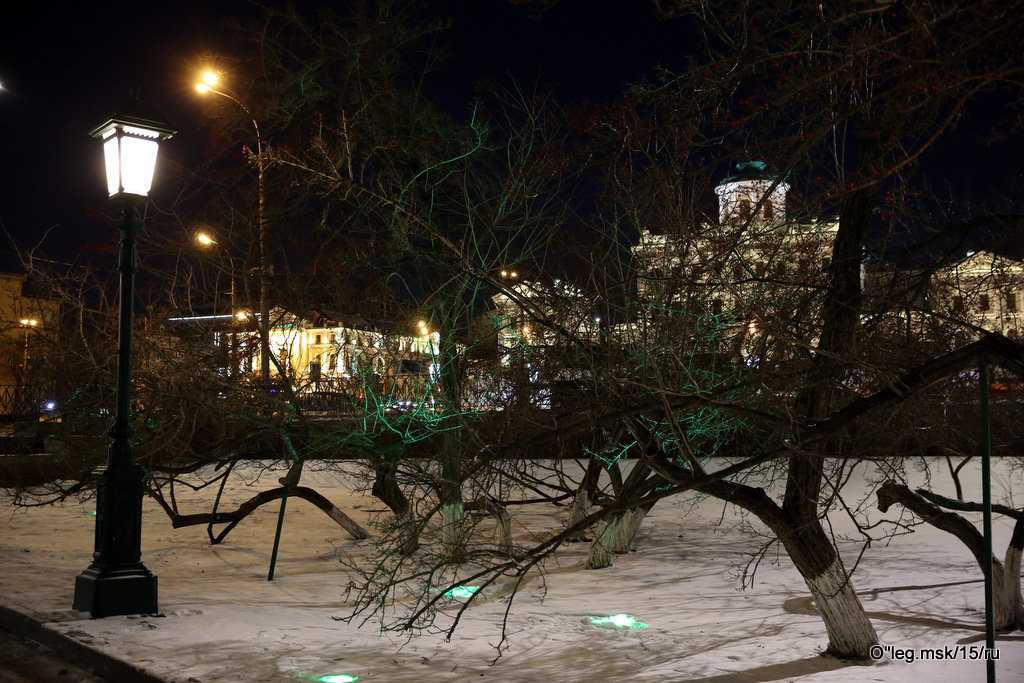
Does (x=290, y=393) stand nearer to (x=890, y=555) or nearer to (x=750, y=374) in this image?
(x=750, y=374)

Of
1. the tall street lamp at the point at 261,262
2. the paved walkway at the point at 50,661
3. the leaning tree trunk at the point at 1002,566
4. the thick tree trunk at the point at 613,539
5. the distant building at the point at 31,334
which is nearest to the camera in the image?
the paved walkway at the point at 50,661

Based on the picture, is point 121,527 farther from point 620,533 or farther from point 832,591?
point 620,533

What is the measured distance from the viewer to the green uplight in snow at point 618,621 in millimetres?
10125

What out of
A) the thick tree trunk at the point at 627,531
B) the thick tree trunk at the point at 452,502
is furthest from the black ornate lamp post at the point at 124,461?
the thick tree trunk at the point at 627,531

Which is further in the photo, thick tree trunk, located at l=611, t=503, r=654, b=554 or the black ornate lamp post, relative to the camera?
thick tree trunk, located at l=611, t=503, r=654, b=554

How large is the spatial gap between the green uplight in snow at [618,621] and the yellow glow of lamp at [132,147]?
22.1 feet

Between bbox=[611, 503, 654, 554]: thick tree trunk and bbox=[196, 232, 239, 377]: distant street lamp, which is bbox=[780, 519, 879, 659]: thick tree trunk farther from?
bbox=[196, 232, 239, 377]: distant street lamp

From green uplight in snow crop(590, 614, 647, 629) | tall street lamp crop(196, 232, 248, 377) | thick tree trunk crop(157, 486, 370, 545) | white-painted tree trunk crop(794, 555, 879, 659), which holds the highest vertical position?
tall street lamp crop(196, 232, 248, 377)

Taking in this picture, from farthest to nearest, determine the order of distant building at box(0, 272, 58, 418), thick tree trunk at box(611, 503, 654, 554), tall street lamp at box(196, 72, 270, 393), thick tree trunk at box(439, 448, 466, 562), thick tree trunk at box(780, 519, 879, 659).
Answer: thick tree trunk at box(611, 503, 654, 554)
distant building at box(0, 272, 58, 418)
tall street lamp at box(196, 72, 270, 393)
thick tree trunk at box(780, 519, 879, 659)
thick tree trunk at box(439, 448, 466, 562)

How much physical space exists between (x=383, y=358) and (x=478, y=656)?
4172mm

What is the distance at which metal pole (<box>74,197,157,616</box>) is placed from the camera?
7969 millimetres

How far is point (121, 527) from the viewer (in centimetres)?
815

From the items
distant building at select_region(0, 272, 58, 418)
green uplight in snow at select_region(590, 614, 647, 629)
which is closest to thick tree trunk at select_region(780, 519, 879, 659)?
green uplight in snow at select_region(590, 614, 647, 629)

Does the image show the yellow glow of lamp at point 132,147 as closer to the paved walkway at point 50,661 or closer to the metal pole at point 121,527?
the metal pole at point 121,527
